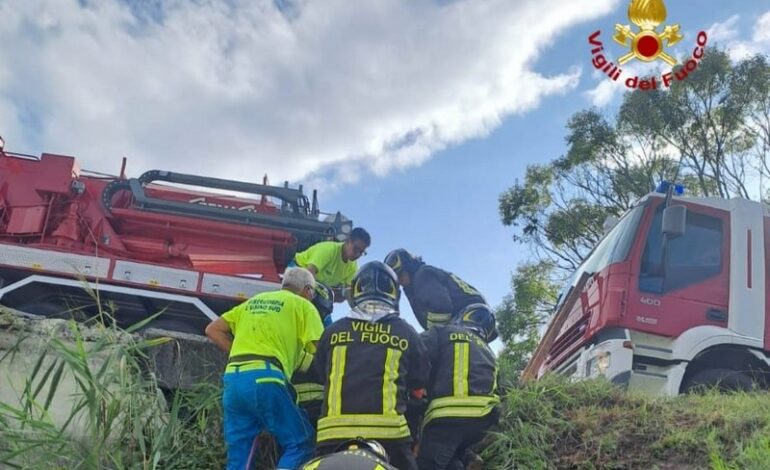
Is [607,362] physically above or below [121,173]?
below

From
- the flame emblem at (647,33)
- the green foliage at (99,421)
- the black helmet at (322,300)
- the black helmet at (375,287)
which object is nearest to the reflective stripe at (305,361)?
the black helmet at (375,287)

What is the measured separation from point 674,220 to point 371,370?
12.7 feet

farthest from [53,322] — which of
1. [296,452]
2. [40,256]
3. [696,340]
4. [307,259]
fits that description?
[696,340]

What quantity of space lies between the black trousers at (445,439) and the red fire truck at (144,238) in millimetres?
4279

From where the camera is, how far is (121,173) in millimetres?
9000

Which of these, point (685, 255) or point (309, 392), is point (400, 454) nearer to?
point (309, 392)

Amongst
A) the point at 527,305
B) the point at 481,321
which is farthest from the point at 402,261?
the point at 527,305

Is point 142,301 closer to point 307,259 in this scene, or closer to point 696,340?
point 307,259

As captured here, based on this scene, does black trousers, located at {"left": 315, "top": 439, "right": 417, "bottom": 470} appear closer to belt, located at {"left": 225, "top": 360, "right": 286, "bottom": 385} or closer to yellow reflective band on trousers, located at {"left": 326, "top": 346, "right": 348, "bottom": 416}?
yellow reflective band on trousers, located at {"left": 326, "top": 346, "right": 348, "bottom": 416}

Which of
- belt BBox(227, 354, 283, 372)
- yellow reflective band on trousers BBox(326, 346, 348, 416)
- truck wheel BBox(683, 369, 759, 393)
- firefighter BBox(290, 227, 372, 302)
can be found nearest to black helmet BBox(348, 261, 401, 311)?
yellow reflective band on trousers BBox(326, 346, 348, 416)

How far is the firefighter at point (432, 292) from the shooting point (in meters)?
6.31

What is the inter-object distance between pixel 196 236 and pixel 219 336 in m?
4.13

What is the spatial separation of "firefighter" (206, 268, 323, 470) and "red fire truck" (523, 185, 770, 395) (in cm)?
316

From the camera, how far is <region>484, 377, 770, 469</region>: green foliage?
4.43 metres
